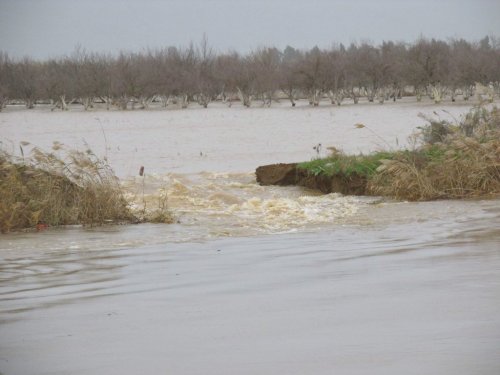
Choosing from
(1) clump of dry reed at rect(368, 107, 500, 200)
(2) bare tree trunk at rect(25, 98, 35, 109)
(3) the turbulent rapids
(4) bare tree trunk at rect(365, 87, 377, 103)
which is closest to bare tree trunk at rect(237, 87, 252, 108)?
(4) bare tree trunk at rect(365, 87, 377, 103)

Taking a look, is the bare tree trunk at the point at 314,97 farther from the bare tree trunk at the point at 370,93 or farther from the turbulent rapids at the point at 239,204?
the turbulent rapids at the point at 239,204

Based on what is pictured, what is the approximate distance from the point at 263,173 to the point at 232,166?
15.8ft

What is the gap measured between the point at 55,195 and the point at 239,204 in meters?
3.09

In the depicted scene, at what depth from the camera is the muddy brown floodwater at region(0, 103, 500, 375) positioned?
13.9 ft

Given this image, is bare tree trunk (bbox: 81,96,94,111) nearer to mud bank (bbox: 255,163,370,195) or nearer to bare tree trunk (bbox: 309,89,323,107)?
bare tree trunk (bbox: 309,89,323,107)

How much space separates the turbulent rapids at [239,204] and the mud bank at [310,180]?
0.75 ft

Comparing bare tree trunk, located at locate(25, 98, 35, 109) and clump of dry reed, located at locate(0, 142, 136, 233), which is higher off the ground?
bare tree trunk, located at locate(25, 98, 35, 109)

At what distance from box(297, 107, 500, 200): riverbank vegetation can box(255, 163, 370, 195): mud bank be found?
0.06 m

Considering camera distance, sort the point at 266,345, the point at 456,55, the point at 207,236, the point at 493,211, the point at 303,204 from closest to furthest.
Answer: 1. the point at 266,345
2. the point at 207,236
3. the point at 493,211
4. the point at 303,204
5. the point at 456,55

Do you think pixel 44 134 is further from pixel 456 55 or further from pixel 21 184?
pixel 456 55

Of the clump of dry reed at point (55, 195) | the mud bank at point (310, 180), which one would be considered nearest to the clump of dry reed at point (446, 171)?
the mud bank at point (310, 180)

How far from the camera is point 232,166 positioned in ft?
71.2

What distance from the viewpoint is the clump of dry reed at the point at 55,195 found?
11.6m

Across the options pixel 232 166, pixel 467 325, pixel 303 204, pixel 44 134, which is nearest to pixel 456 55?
pixel 44 134
